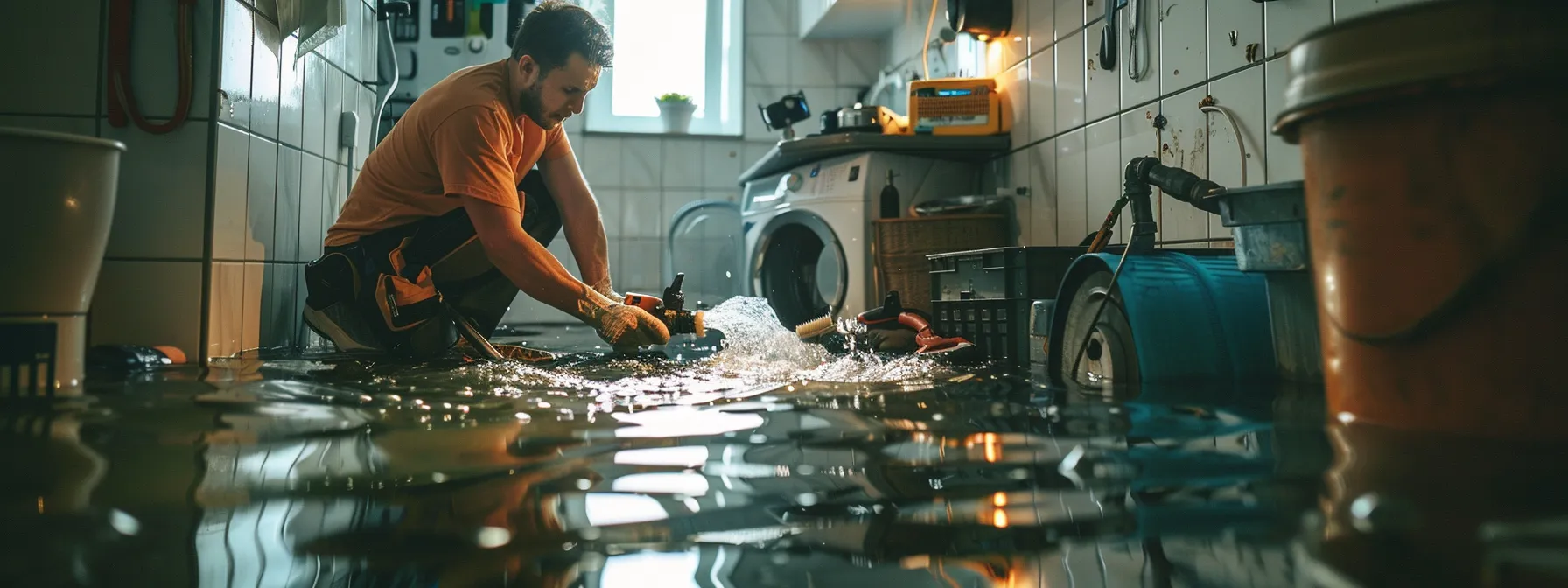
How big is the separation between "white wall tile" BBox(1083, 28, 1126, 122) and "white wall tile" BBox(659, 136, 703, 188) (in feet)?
8.45

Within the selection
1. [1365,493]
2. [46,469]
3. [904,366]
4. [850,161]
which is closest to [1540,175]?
[1365,493]

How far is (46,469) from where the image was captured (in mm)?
854

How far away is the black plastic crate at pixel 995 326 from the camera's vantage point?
7.13 ft

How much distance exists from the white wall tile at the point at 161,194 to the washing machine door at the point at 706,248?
258 centimetres

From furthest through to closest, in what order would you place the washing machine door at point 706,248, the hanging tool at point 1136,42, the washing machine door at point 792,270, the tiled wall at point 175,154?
the washing machine door at point 706,248
the washing machine door at point 792,270
the hanging tool at point 1136,42
the tiled wall at point 175,154

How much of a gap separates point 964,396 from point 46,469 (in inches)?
43.7

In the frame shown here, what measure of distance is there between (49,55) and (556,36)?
1070 mm

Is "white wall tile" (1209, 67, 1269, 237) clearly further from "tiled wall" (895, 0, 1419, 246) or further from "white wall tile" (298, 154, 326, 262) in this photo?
"white wall tile" (298, 154, 326, 262)

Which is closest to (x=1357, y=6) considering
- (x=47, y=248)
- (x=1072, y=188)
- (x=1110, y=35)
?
(x=1110, y=35)

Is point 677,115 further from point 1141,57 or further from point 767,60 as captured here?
point 1141,57

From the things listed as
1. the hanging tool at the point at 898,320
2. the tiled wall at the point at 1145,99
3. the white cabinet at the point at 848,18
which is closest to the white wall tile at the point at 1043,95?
the tiled wall at the point at 1145,99

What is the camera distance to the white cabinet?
14.0ft

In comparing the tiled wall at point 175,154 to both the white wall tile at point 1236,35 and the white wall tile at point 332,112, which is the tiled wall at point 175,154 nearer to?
the white wall tile at point 332,112

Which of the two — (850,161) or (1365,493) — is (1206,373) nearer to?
(1365,493)
